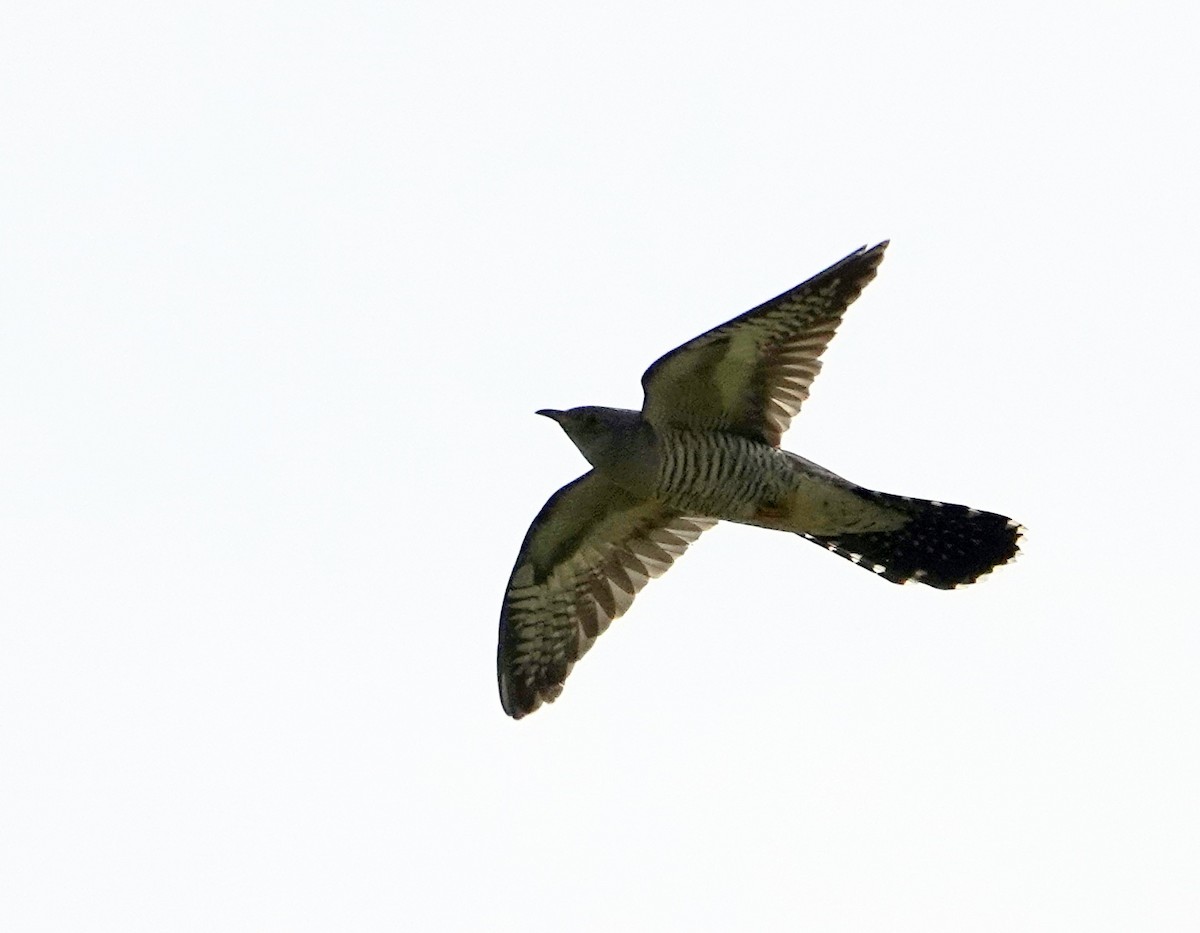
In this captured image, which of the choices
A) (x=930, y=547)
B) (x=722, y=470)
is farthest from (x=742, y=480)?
(x=930, y=547)

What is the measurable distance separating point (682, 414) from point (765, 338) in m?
0.60

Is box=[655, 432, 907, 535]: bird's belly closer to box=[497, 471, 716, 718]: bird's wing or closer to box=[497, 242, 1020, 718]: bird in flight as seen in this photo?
box=[497, 242, 1020, 718]: bird in flight

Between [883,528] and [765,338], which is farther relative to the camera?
[883,528]

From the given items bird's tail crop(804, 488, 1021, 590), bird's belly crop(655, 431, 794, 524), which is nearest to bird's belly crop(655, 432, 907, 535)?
bird's belly crop(655, 431, 794, 524)

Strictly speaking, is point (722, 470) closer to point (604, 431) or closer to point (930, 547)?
point (604, 431)

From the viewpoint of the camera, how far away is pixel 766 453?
9.68 m

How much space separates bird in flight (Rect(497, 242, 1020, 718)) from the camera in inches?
376

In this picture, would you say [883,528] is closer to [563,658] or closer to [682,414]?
[682,414]

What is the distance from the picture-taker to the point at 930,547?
10.3m

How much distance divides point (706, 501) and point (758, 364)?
0.78 meters

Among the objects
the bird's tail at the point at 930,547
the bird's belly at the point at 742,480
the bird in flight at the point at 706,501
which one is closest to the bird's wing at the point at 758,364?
the bird in flight at the point at 706,501

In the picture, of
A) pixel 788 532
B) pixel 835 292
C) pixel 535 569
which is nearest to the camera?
pixel 835 292

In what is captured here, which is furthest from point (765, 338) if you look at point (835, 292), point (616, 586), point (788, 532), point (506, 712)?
point (506, 712)

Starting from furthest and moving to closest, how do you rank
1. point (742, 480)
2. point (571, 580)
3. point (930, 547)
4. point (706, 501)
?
point (571, 580) → point (930, 547) → point (706, 501) → point (742, 480)
